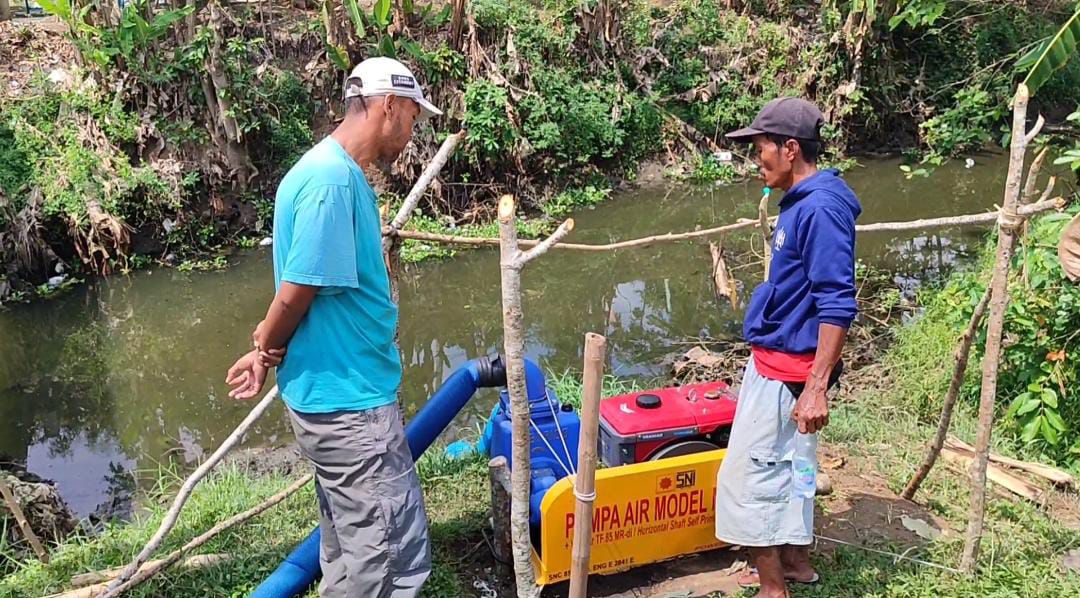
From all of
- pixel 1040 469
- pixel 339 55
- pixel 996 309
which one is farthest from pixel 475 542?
pixel 339 55

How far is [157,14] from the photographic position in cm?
951

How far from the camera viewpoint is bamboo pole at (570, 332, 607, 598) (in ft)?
6.93

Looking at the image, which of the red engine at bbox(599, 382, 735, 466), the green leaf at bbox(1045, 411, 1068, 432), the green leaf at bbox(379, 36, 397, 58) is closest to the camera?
the red engine at bbox(599, 382, 735, 466)

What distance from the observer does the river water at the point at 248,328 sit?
5.72m

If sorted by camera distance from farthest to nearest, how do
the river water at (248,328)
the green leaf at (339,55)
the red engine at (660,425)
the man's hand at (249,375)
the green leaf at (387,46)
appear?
the green leaf at (387,46), the green leaf at (339,55), the river water at (248,328), the red engine at (660,425), the man's hand at (249,375)

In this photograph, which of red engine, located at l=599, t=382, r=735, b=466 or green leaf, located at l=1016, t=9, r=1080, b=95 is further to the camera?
green leaf, located at l=1016, t=9, r=1080, b=95

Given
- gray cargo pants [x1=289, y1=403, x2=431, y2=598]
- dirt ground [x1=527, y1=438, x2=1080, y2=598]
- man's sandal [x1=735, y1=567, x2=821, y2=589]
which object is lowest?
dirt ground [x1=527, y1=438, x2=1080, y2=598]

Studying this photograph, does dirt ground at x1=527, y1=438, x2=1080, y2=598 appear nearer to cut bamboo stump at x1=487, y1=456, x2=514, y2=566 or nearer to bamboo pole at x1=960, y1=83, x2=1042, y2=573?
cut bamboo stump at x1=487, y1=456, x2=514, y2=566

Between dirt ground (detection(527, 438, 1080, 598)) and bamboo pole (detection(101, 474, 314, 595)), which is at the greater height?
bamboo pole (detection(101, 474, 314, 595))

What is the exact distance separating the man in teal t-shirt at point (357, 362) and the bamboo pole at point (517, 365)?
12.4 inches

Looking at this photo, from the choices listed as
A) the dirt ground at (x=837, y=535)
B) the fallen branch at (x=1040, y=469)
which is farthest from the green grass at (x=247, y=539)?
the fallen branch at (x=1040, y=469)

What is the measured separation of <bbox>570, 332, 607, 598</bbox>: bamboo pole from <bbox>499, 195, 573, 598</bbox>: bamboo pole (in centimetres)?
15

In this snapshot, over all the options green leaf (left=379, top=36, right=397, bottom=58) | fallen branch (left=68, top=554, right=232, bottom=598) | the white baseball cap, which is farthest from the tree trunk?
green leaf (left=379, top=36, right=397, bottom=58)

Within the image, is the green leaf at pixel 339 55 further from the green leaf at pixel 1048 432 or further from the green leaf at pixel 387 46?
the green leaf at pixel 1048 432
